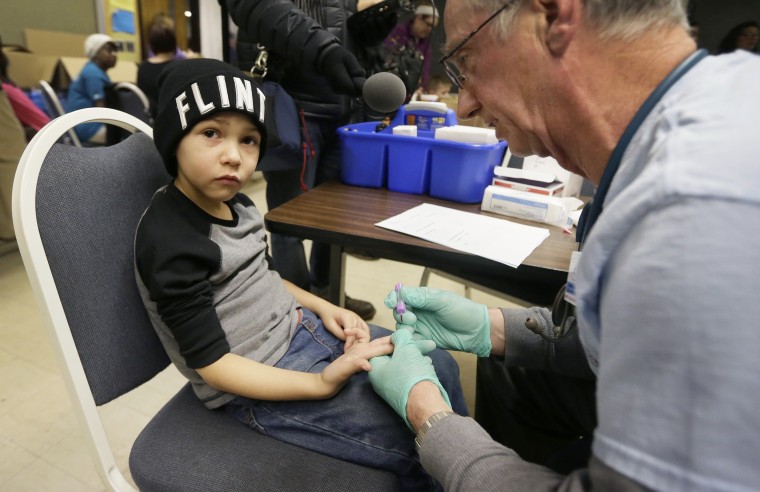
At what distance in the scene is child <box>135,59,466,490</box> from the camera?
66 cm

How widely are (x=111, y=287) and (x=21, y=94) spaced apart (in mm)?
2299

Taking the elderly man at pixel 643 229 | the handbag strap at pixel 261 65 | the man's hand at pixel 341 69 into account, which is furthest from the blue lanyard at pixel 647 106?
the handbag strap at pixel 261 65

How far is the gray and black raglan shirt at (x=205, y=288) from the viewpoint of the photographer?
65 cm

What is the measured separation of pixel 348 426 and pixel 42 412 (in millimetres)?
1243

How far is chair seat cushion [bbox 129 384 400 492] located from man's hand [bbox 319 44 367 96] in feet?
3.14

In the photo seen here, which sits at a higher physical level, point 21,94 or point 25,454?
point 21,94

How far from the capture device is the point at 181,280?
0.64 m

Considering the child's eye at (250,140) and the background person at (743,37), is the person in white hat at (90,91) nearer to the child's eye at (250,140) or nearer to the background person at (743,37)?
the child's eye at (250,140)

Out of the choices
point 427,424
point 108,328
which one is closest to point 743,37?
point 427,424

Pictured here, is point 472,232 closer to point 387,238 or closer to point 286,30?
point 387,238

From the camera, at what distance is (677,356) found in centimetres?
30

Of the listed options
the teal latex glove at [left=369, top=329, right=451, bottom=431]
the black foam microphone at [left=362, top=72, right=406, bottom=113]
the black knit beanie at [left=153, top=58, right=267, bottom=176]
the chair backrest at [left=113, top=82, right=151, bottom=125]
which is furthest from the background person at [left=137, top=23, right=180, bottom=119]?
the teal latex glove at [left=369, top=329, right=451, bottom=431]

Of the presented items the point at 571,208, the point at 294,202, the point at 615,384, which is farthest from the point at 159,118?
the point at 571,208

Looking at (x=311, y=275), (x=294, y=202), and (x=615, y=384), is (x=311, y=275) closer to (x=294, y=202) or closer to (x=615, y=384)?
A: (x=294, y=202)
